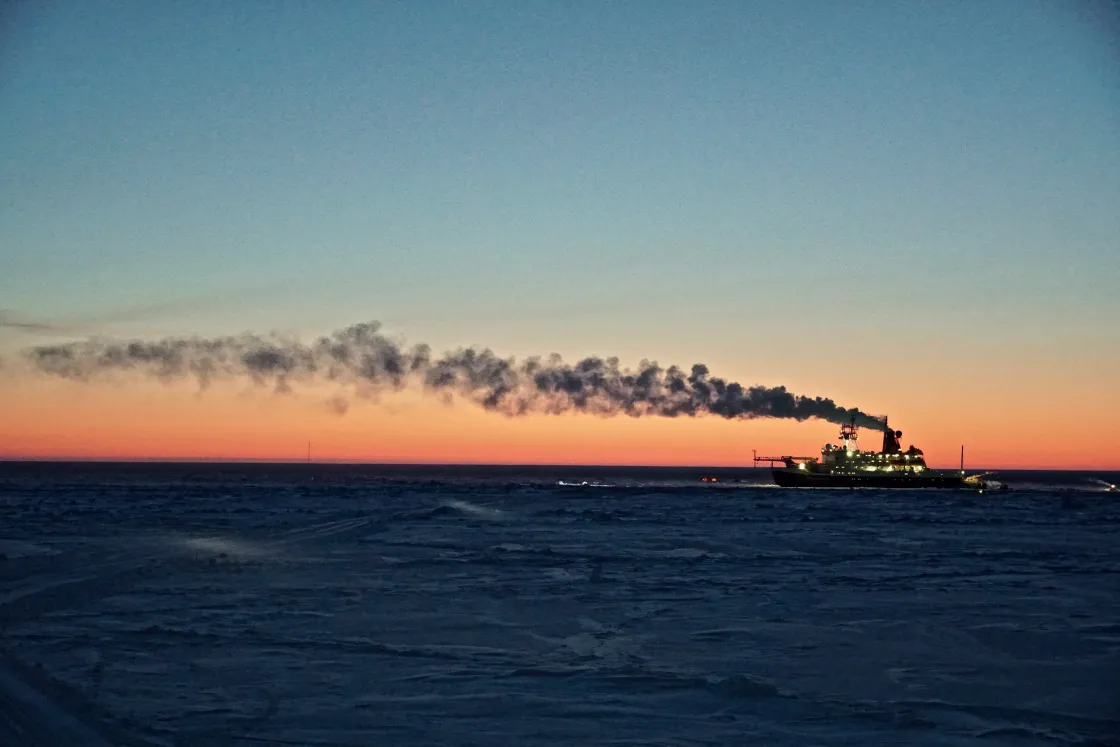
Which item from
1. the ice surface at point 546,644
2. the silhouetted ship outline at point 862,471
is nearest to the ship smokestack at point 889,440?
the silhouetted ship outline at point 862,471

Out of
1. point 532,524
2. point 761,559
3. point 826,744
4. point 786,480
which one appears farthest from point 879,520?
point 786,480

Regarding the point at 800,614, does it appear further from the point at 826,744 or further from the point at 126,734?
the point at 126,734

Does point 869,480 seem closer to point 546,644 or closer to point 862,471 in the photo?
point 862,471

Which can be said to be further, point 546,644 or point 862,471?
point 862,471

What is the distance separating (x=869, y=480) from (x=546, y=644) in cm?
10975

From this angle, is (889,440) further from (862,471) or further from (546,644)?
(546,644)

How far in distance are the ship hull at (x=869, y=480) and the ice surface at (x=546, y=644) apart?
8441 centimetres

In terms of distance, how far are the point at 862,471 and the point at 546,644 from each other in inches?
4337

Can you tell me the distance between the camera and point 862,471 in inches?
4751

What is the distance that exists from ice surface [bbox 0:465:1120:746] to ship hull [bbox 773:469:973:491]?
3323 inches

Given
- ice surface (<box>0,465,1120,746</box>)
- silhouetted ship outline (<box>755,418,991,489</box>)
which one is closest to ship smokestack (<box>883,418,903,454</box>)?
silhouetted ship outline (<box>755,418,991,489</box>)

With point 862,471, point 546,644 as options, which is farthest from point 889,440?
point 546,644

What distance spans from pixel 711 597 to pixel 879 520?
136 feet

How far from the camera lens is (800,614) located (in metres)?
21.2
